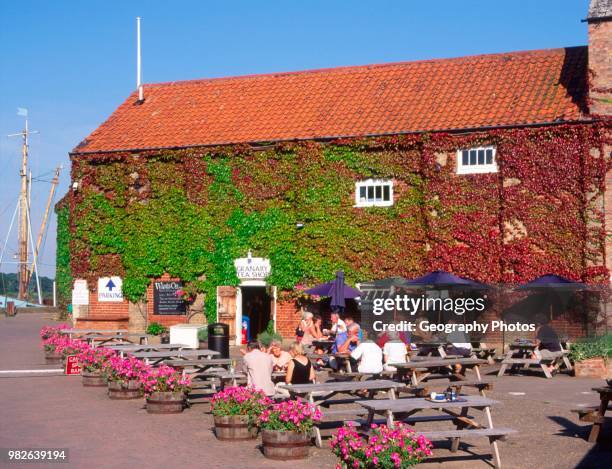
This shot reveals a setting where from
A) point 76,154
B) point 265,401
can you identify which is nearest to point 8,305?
point 76,154

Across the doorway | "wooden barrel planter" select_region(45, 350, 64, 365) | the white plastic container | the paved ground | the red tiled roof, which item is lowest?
the paved ground

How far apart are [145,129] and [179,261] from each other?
5.66 metres

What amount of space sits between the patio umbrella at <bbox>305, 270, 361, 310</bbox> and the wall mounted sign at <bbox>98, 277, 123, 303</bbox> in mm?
8787

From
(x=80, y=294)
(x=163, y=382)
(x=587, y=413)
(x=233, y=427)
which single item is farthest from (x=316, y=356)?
(x=80, y=294)

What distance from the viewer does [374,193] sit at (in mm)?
30906

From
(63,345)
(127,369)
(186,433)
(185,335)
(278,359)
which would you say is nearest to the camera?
(186,433)

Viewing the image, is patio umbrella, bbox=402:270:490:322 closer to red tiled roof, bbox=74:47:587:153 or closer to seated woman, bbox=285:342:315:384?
red tiled roof, bbox=74:47:587:153

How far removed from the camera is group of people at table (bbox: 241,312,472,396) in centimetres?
1591

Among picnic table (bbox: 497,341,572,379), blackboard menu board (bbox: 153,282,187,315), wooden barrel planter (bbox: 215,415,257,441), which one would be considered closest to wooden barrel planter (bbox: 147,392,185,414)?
wooden barrel planter (bbox: 215,415,257,441)

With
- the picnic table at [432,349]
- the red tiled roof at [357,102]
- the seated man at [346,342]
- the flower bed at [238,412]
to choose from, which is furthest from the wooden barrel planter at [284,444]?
the red tiled roof at [357,102]

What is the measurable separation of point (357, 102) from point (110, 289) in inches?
451

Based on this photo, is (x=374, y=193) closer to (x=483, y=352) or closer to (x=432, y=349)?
(x=483, y=352)

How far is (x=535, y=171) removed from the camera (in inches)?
1144

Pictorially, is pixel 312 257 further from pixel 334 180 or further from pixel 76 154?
pixel 76 154
